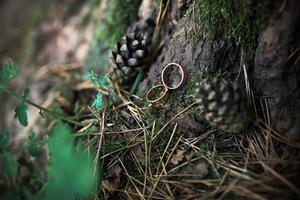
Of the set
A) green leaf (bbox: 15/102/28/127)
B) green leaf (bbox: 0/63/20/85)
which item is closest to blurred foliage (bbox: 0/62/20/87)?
green leaf (bbox: 0/63/20/85)

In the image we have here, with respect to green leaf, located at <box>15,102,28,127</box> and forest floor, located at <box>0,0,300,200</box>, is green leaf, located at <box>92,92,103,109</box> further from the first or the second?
green leaf, located at <box>15,102,28,127</box>

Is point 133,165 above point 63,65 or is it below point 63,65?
below

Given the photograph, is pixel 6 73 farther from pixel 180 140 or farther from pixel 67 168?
pixel 180 140

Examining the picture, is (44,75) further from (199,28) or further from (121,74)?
(199,28)

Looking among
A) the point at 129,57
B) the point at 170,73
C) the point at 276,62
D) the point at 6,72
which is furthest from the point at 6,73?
the point at 276,62

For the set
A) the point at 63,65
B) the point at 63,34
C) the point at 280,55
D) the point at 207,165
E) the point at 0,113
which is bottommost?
the point at 207,165

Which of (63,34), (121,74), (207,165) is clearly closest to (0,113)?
(63,34)
